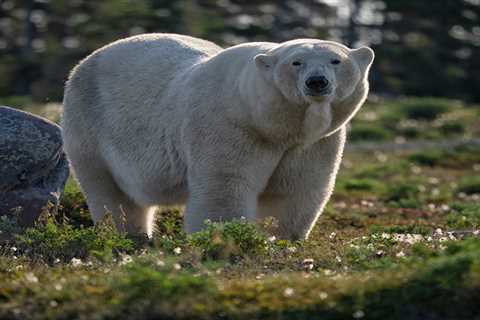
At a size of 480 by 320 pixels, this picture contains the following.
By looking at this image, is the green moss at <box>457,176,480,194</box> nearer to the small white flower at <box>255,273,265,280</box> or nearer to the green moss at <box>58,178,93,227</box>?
the green moss at <box>58,178,93,227</box>

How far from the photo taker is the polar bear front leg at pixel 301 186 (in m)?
8.23

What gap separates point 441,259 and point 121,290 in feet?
Result: 5.66

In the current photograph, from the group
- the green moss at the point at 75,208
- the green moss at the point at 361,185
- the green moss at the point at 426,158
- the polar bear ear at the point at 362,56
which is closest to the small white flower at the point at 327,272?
the polar bear ear at the point at 362,56

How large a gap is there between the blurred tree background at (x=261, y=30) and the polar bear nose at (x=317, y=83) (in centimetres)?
2374

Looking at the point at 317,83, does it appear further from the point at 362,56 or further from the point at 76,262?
the point at 76,262

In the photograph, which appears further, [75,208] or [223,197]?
[75,208]

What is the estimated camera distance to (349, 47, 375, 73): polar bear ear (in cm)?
790

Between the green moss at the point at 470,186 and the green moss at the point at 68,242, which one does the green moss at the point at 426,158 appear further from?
the green moss at the point at 68,242


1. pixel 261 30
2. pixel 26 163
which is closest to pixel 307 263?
pixel 26 163

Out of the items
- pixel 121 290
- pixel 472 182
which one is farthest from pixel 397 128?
pixel 121 290

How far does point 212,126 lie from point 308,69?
3.38 feet

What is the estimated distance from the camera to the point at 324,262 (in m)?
6.96

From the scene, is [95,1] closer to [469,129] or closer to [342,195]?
[469,129]

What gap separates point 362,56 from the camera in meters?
7.95
